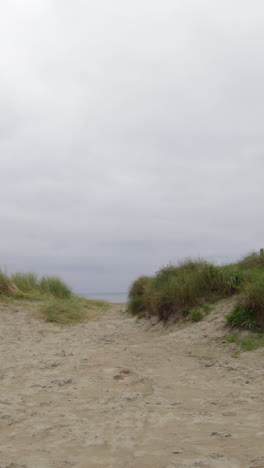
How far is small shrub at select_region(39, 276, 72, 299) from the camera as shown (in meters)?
17.8

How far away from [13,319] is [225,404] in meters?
8.39

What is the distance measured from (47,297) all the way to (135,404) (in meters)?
12.2

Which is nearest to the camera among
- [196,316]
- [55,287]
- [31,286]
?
[196,316]

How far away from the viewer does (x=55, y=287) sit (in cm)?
1822

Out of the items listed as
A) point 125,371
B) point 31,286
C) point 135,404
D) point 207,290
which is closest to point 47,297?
point 31,286

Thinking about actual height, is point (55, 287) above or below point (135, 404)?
above

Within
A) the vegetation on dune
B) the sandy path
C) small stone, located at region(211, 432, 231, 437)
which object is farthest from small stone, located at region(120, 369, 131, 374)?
the vegetation on dune

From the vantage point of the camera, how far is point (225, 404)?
3781 mm

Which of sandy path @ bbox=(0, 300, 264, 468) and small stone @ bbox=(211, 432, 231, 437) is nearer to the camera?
sandy path @ bbox=(0, 300, 264, 468)

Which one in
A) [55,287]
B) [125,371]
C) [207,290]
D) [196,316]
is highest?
[55,287]

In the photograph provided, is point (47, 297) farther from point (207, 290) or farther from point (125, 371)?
point (125, 371)

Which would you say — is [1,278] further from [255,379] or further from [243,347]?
[255,379]

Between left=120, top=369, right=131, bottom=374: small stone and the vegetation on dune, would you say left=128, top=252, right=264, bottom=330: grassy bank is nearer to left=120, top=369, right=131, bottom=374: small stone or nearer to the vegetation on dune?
left=120, top=369, right=131, bottom=374: small stone

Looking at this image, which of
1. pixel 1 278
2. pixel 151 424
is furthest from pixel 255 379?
pixel 1 278
